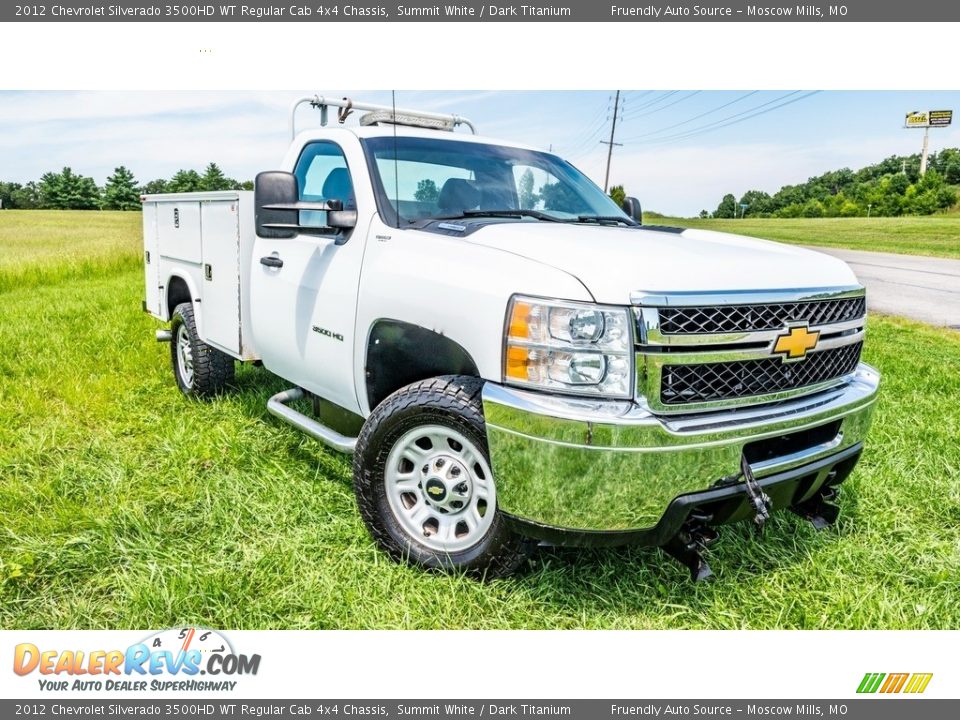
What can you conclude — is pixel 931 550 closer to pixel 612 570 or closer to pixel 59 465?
pixel 612 570

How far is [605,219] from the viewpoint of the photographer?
373 cm

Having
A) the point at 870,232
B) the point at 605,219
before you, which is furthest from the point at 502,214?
the point at 870,232

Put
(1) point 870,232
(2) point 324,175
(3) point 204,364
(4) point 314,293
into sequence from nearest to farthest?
(4) point 314,293, (2) point 324,175, (3) point 204,364, (1) point 870,232

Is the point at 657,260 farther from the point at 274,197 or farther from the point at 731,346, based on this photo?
the point at 274,197

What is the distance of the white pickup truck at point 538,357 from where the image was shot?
2336 millimetres

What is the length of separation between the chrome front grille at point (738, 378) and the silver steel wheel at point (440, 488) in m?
0.78

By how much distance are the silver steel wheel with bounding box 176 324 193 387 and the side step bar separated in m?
1.64

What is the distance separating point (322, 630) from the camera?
258 cm

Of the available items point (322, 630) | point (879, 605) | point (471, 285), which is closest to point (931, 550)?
point (879, 605)

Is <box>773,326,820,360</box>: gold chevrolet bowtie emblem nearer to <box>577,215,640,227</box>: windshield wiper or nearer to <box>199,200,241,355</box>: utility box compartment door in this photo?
<box>577,215,640,227</box>: windshield wiper

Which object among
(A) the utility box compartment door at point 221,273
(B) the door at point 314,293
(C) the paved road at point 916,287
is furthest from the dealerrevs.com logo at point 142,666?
(C) the paved road at point 916,287

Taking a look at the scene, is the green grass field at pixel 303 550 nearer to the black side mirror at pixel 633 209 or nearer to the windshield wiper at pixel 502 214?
the windshield wiper at pixel 502 214

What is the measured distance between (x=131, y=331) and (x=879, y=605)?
7.90m

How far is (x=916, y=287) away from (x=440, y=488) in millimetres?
9941
